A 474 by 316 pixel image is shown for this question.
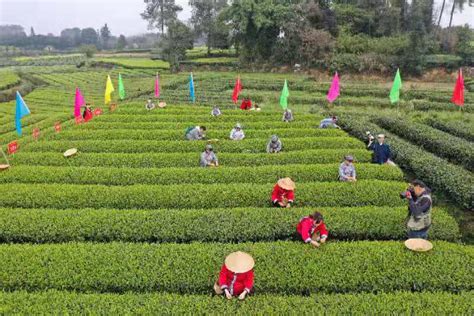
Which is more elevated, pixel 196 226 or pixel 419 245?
pixel 419 245

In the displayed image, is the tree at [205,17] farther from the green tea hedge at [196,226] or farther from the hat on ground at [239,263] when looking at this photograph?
the hat on ground at [239,263]

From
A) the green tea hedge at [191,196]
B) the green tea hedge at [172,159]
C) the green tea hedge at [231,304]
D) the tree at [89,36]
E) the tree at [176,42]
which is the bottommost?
the green tea hedge at [231,304]

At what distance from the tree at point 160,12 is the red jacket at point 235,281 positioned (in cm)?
6440

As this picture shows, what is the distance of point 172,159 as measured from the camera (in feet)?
47.9

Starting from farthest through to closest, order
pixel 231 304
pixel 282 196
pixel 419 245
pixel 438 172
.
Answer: pixel 438 172 → pixel 282 196 → pixel 419 245 → pixel 231 304

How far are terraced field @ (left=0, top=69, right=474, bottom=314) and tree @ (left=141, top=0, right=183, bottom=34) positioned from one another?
53.5 metres

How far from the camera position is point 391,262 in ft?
25.3

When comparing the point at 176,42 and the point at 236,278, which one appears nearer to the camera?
the point at 236,278

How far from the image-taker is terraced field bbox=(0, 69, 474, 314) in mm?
6688

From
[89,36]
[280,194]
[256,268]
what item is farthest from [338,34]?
[89,36]

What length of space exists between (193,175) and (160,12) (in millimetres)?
60029


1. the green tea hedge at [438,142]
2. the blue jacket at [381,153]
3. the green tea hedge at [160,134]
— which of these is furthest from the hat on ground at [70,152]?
the green tea hedge at [438,142]

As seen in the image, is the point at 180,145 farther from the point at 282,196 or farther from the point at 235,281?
the point at 235,281

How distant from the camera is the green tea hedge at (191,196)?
36.3 feet
